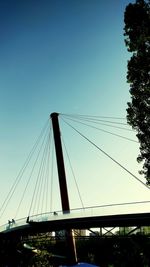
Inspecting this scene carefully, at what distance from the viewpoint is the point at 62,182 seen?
84.2 ft

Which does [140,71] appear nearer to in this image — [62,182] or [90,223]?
[90,223]

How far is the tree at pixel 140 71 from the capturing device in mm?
17312

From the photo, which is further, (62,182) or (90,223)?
(62,182)

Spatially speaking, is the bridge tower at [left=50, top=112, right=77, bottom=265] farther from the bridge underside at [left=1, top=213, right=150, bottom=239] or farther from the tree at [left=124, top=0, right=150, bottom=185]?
the tree at [left=124, top=0, right=150, bottom=185]

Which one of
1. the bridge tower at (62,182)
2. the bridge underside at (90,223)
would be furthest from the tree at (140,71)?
the bridge tower at (62,182)

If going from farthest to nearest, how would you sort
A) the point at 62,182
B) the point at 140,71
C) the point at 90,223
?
the point at 62,182 → the point at 140,71 → the point at 90,223

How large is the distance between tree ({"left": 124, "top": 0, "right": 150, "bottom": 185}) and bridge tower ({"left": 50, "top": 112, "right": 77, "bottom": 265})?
827 cm

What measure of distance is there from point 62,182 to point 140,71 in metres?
12.2

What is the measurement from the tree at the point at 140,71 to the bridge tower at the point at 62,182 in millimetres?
8268

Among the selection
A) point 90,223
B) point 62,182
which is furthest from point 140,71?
point 62,182

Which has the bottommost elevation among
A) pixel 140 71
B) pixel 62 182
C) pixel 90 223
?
pixel 90 223

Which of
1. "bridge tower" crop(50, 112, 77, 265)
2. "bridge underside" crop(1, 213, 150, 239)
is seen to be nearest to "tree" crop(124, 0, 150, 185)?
"bridge underside" crop(1, 213, 150, 239)

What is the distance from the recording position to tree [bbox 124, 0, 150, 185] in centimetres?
1731

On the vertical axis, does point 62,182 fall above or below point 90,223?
above
